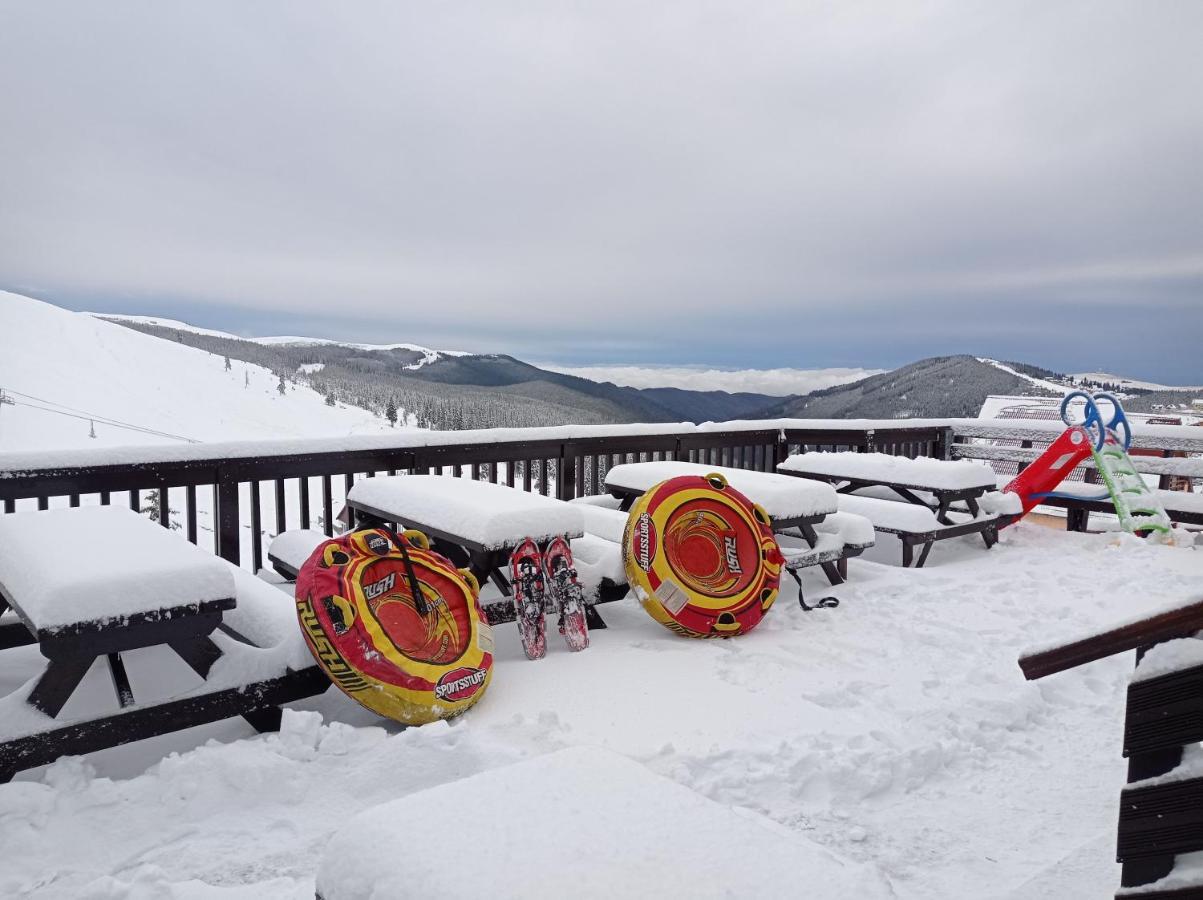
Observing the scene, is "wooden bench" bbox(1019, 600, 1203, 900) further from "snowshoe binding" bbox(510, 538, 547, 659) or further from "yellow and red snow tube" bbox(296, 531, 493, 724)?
"snowshoe binding" bbox(510, 538, 547, 659)

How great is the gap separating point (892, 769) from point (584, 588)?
1738 millimetres

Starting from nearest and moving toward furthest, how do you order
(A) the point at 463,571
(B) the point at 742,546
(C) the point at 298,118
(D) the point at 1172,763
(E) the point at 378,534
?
1. (D) the point at 1172,763
2. (E) the point at 378,534
3. (A) the point at 463,571
4. (B) the point at 742,546
5. (C) the point at 298,118

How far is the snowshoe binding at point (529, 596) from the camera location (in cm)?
325

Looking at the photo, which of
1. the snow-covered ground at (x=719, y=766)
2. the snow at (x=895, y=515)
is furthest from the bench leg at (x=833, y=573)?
the snow-covered ground at (x=719, y=766)

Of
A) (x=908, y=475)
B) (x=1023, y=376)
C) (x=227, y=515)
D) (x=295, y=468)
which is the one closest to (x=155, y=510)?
(x=227, y=515)

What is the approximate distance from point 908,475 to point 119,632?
5203 millimetres

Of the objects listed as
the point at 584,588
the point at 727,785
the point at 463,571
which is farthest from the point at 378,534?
the point at 727,785

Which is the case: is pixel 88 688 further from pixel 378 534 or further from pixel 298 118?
pixel 298 118

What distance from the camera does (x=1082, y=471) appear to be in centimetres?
716

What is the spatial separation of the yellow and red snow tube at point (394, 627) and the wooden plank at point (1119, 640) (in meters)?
1.93

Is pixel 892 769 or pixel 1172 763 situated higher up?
pixel 1172 763

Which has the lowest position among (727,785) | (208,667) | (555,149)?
(727,785)

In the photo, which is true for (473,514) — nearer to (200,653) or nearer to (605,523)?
(605,523)

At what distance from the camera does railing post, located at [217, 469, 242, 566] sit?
398cm
